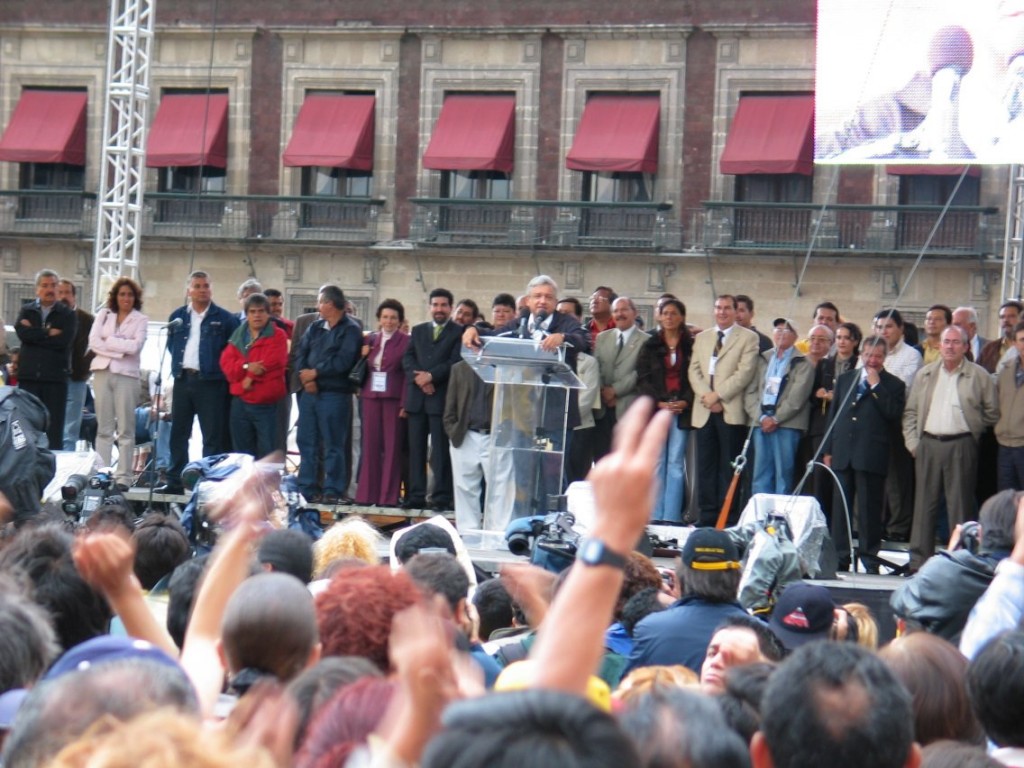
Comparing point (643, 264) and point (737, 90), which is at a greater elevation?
point (737, 90)

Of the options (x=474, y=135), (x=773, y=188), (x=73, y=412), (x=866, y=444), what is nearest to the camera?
(x=866, y=444)

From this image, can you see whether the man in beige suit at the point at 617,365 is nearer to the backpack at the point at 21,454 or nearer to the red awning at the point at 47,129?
the backpack at the point at 21,454

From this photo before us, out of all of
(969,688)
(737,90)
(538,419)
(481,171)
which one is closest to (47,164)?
(481,171)

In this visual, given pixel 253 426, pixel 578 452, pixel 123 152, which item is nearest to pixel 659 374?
pixel 578 452

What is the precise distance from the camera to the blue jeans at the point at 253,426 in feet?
42.8

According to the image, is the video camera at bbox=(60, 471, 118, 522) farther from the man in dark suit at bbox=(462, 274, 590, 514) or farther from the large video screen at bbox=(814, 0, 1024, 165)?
the large video screen at bbox=(814, 0, 1024, 165)

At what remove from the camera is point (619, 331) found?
12.7m

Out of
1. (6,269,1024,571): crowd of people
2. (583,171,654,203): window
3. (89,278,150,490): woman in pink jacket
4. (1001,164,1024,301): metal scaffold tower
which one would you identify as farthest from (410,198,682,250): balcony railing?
(89,278,150,490): woman in pink jacket

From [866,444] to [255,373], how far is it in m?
4.97

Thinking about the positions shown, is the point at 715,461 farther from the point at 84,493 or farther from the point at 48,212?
the point at 48,212

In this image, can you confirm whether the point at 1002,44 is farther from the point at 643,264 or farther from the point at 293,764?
the point at 643,264

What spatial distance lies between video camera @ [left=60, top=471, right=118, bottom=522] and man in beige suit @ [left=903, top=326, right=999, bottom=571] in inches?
231

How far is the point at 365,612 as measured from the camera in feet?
12.6

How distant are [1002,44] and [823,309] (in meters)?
2.92
